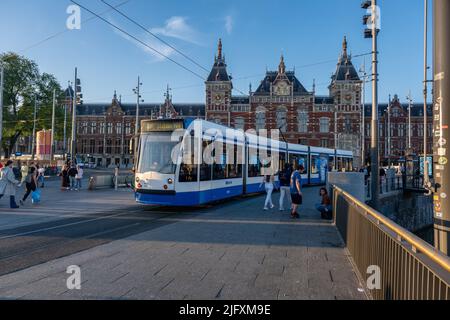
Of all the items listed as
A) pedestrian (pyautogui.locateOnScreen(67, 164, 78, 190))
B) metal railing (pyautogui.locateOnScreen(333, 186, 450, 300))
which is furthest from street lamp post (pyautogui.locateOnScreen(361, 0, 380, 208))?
pedestrian (pyautogui.locateOnScreen(67, 164, 78, 190))

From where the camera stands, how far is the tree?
143ft

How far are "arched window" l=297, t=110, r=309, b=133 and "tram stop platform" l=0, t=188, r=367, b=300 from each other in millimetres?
61318

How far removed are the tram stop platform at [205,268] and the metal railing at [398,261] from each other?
53cm

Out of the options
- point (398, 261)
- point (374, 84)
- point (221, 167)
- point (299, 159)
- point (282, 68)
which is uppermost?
point (282, 68)

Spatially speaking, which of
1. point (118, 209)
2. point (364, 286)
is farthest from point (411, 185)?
point (364, 286)

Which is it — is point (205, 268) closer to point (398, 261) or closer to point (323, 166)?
point (398, 261)

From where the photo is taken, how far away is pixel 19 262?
5539 mm

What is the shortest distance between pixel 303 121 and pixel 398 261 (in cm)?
6697

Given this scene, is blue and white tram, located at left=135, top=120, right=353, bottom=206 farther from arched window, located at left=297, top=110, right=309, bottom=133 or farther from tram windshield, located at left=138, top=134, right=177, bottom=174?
arched window, located at left=297, top=110, right=309, bottom=133

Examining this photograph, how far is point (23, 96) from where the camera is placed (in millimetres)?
45781

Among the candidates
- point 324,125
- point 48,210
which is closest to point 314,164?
point 48,210

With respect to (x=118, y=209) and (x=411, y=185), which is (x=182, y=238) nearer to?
(x=118, y=209)

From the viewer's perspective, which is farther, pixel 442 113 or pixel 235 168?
pixel 235 168
